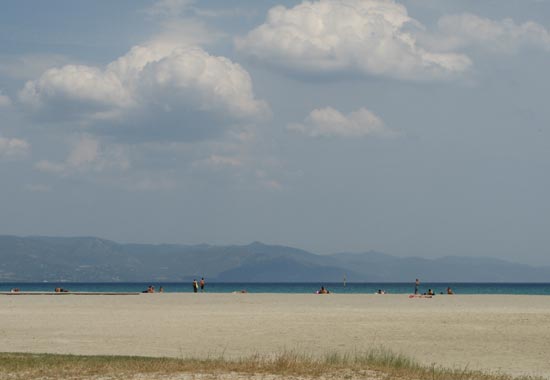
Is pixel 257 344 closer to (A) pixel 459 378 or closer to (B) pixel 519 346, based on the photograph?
(B) pixel 519 346

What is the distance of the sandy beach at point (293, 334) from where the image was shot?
20625mm

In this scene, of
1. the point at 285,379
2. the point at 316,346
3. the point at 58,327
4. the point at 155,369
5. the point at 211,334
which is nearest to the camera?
the point at 285,379

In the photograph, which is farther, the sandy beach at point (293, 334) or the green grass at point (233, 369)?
the sandy beach at point (293, 334)

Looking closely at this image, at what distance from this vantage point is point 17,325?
2972 cm

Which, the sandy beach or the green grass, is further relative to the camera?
the sandy beach

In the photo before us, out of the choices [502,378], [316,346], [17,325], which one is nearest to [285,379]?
[502,378]

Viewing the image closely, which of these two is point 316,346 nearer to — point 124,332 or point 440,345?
point 440,345

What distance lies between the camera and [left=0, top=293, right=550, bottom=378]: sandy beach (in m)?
20.6

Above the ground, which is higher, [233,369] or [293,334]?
[233,369]

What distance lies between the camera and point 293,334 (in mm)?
25750

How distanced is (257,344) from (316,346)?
5.65 ft

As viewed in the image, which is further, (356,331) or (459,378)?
(356,331)

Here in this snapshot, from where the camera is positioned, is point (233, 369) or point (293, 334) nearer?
point (233, 369)

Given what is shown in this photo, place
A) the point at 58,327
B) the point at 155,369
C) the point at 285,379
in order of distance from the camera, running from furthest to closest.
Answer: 1. the point at 58,327
2. the point at 155,369
3. the point at 285,379
